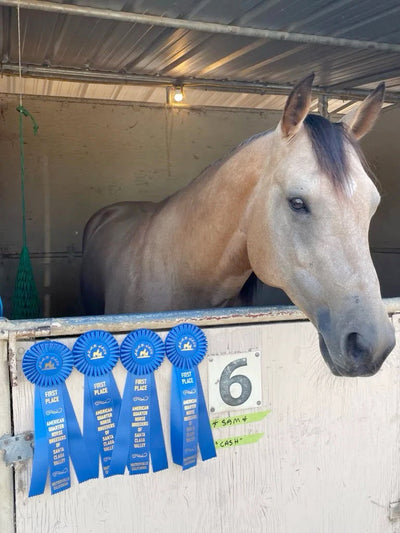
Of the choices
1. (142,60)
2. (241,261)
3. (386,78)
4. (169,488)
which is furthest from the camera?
(386,78)

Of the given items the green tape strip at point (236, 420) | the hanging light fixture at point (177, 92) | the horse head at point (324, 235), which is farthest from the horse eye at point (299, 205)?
the hanging light fixture at point (177, 92)

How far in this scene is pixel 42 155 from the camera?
13.0ft

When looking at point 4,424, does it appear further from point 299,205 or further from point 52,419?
point 299,205

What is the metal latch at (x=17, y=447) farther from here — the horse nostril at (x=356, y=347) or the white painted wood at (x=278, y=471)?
the horse nostril at (x=356, y=347)

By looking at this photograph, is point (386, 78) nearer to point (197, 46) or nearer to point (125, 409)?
point (197, 46)

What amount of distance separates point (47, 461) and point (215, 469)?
467 millimetres

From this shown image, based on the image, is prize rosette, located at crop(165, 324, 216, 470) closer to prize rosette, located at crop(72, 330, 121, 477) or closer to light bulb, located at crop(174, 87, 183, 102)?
prize rosette, located at crop(72, 330, 121, 477)

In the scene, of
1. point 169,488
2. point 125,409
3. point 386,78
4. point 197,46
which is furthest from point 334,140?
point 386,78

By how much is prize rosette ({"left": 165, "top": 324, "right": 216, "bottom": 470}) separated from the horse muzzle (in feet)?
1.12

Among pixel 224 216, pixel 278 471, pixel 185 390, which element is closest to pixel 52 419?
pixel 185 390

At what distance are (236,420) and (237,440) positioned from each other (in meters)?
0.06

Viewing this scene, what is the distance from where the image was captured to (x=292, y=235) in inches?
56.9

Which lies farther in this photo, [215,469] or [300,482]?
[300,482]

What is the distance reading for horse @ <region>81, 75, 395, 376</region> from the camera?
1245 millimetres
